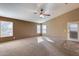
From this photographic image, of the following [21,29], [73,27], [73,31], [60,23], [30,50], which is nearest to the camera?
[30,50]

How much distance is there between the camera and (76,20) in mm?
5750

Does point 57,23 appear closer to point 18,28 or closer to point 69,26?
point 69,26

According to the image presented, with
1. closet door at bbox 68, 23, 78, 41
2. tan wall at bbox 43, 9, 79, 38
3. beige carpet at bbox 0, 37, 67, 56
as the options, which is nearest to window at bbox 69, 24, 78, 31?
closet door at bbox 68, 23, 78, 41

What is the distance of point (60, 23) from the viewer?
549 cm

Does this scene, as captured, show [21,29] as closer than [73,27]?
No

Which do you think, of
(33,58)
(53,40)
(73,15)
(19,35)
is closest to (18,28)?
(19,35)

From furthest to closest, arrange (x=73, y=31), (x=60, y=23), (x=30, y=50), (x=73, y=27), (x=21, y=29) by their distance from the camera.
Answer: (x=21, y=29) → (x=73, y=27) → (x=73, y=31) → (x=60, y=23) → (x=30, y=50)

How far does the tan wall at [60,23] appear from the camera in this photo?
16.3ft

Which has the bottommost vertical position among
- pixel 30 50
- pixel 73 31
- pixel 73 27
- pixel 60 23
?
pixel 30 50

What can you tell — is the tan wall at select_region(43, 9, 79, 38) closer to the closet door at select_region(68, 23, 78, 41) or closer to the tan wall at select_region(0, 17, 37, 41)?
the closet door at select_region(68, 23, 78, 41)

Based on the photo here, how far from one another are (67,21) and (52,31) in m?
1.42

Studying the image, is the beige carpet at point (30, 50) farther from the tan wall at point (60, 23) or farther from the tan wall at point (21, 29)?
the tan wall at point (21, 29)

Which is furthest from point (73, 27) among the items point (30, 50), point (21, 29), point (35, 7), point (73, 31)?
point (21, 29)

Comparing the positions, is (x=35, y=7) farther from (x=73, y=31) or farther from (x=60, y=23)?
(x=73, y=31)
